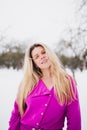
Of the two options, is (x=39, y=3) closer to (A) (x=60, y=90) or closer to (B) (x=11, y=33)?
(B) (x=11, y=33)

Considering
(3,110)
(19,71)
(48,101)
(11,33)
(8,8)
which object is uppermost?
(8,8)

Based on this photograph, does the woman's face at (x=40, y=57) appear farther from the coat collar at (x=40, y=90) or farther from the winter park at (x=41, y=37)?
the winter park at (x=41, y=37)

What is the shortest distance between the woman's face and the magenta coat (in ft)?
0.46

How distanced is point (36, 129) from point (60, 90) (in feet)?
0.80

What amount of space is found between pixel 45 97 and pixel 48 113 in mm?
86

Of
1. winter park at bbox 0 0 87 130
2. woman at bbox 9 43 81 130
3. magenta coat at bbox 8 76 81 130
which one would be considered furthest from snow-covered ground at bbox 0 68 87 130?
magenta coat at bbox 8 76 81 130

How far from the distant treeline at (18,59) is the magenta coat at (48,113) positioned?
499 millimetres

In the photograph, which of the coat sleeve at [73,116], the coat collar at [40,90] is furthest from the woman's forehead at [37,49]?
the coat sleeve at [73,116]

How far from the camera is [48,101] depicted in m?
1.36

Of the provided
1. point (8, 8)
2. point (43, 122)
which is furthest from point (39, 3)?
point (43, 122)

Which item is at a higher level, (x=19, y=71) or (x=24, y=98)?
(x=19, y=71)

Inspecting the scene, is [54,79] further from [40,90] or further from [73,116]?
[73,116]

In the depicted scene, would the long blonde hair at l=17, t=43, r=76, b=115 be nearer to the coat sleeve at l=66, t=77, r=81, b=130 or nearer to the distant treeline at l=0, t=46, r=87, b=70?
the coat sleeve at l=66, t=77, r=81, b=130

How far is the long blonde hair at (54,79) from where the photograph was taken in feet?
4.50
